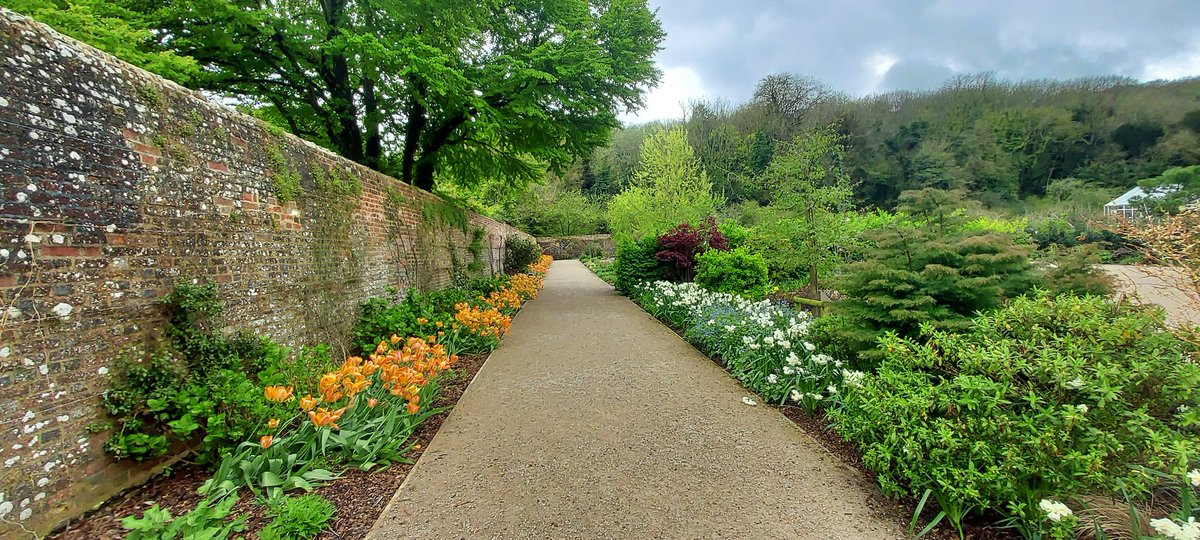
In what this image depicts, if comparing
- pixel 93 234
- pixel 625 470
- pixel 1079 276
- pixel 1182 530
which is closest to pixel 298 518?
pixel 625 470

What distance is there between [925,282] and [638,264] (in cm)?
779

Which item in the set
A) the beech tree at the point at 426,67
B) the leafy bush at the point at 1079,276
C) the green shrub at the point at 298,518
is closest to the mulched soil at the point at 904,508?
the leafy bush at the point at 1079,276

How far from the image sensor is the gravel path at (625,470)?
6.99ft

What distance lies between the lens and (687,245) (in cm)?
951

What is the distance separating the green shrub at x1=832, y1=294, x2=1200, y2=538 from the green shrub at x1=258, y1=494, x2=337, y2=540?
2.95 m

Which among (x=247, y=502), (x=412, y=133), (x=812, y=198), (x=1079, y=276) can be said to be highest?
(x=412, y=133)

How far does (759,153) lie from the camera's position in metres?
27.3

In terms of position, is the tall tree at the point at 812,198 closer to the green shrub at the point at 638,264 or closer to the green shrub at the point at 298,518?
the green shrub at the point at 638,264

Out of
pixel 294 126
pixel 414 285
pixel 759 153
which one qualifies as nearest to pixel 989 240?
pixel 414 285

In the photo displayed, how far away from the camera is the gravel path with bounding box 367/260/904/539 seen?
213cm

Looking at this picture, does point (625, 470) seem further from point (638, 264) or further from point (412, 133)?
point (412, 133)

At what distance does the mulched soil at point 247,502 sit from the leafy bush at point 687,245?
7561 millimetres

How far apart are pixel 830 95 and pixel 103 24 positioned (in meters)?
38.2

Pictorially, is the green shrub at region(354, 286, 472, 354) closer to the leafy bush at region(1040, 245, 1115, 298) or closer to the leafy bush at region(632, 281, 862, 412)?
the leafy bush at region(632, 281, 862, 412)
